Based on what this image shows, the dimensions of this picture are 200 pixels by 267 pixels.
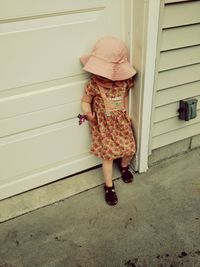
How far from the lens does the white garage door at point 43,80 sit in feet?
6.07

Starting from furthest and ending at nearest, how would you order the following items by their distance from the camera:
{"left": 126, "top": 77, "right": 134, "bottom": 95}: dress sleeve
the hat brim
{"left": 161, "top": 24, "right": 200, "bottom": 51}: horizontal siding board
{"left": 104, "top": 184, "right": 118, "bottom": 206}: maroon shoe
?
{"left": 104, "top": 184, "right": 118, "bottom": 206}: maroon shoe, {"left": 126, "top": 77, "right": 134, "bottom": 95}: dress sleeve, {"left": 161, "top": 24, "right": 200, "bottom": 51}: horizontal siding board, the hat brim

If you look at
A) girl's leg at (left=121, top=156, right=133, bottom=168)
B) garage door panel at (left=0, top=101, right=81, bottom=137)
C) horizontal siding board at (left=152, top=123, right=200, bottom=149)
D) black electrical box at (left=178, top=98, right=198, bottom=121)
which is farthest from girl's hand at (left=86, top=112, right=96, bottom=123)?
black electrical box at (left=178, top=98, right=198, bottom=121)

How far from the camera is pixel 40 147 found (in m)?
2.34

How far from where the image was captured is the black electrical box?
8.08ft

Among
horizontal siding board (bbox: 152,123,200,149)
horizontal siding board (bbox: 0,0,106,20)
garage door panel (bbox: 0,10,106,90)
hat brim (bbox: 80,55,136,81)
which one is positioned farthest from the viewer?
horizontal siding board (bbox: 152,123,200,149)

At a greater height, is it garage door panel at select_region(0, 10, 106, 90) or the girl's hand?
garage door panel at select_region(0, 10, 106, 90)

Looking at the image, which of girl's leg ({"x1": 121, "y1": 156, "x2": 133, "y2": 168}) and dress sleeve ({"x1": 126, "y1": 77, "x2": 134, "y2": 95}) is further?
girl's leg ({"x1": 121, "y1": 156, "x2": 133, "y2": 168})

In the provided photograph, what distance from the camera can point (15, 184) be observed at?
242 centimetres

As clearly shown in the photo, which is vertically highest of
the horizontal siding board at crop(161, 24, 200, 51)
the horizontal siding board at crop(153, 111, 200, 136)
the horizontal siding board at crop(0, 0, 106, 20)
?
the horizontal siding board at crop(0, 0, 106, 20)

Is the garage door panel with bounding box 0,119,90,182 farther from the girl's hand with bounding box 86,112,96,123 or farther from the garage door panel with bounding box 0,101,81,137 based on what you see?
the girl's hand with bounding box 86,112,96,123

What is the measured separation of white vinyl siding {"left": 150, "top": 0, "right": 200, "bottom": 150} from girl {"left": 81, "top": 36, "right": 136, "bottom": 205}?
0.86 ft

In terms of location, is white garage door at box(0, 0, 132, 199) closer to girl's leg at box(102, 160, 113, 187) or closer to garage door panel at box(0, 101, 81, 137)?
garage door panel at box(0, 101, 81, 137)

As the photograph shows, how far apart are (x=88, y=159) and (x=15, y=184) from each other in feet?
2.12

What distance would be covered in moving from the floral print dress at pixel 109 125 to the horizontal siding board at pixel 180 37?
373mm
